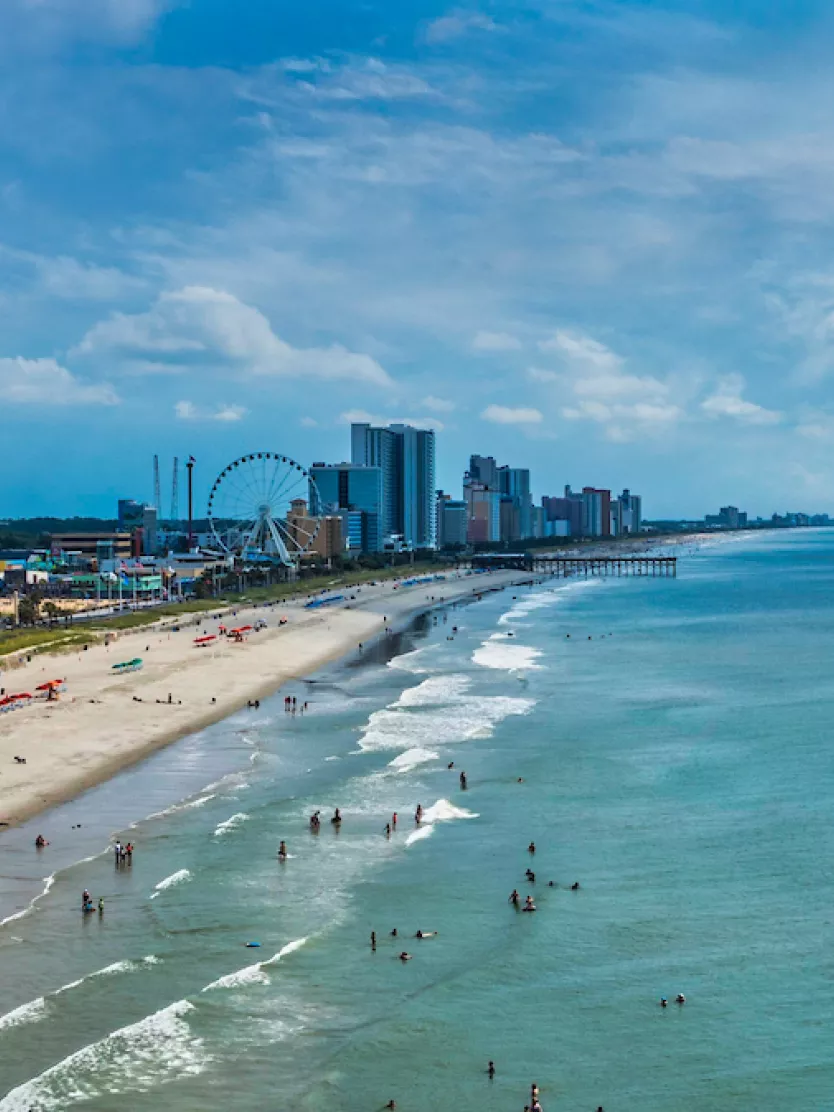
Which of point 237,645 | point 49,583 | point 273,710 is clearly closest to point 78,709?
point 273,710

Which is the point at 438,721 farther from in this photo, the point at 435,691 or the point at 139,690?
the point at 139,690

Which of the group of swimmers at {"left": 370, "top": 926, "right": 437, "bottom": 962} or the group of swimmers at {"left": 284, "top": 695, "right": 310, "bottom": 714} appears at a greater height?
the group of swimmers at {"left": 284, "top": 695, "right": 310, "bottom": 714}

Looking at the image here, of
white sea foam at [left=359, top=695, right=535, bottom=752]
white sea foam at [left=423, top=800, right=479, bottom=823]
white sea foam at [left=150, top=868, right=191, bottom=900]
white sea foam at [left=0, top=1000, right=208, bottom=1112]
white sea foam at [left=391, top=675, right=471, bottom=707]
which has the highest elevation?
white sea foam at [left=391, top=675, right=471, bottom=707]

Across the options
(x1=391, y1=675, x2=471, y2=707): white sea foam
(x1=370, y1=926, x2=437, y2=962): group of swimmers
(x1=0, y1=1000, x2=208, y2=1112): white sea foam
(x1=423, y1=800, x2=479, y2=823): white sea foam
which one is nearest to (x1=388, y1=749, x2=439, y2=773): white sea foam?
(x1=423, y1=800, x2=479, y2=823): white sea foam

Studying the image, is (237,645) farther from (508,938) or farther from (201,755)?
(508,938)

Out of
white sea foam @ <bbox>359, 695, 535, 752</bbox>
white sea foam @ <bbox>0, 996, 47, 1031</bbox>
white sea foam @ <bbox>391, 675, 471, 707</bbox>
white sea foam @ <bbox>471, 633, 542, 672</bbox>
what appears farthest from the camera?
white sea foam @ <bbox>471, 633, 542, 672</bbox>

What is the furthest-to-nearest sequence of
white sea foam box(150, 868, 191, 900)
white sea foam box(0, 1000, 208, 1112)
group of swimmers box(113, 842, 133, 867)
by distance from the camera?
group of swimmers box(113, 842, 133, 867)
white sea foam box(150, 868, 191, 900)
white sea foam box(0, 1000, 208, 1112)

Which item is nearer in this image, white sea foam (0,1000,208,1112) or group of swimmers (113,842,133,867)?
white sea foam (0,1000,208,1112)

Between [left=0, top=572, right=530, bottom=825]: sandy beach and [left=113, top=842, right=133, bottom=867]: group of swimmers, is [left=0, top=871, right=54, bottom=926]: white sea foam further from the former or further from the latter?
[left=0, top=572, right=530, bottom=825]: sandy beach
